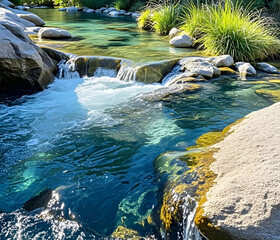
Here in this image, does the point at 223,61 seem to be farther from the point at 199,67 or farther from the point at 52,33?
the point at 52,33

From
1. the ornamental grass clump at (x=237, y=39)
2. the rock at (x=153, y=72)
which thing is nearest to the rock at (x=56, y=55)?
the rock at (x=153, y=72)

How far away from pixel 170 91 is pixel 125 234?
4.07 metres

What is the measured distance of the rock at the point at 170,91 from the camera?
6.14m

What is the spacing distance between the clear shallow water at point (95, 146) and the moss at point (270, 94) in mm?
162

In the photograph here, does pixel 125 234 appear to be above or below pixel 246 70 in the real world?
below

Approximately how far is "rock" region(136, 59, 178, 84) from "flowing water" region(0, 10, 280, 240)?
18 centimetres

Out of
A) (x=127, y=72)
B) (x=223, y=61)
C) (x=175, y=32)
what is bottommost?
(x=127, y=72)

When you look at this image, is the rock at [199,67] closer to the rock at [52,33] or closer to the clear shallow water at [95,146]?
the clear shallow water at [95,146]

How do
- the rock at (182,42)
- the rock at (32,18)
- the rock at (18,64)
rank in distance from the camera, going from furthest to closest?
the rock at (32,18) → the rock at (182,42) → the rock at (18,64)

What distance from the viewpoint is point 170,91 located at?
252 inches

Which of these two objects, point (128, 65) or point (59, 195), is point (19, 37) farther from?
point (59, 195)

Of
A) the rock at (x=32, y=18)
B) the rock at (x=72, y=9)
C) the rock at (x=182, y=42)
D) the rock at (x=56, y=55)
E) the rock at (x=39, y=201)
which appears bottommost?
the rock at (x=39, y=201)

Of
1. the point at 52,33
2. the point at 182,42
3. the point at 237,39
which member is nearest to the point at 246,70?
the point at 237,39

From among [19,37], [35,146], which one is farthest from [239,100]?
[19,37]
